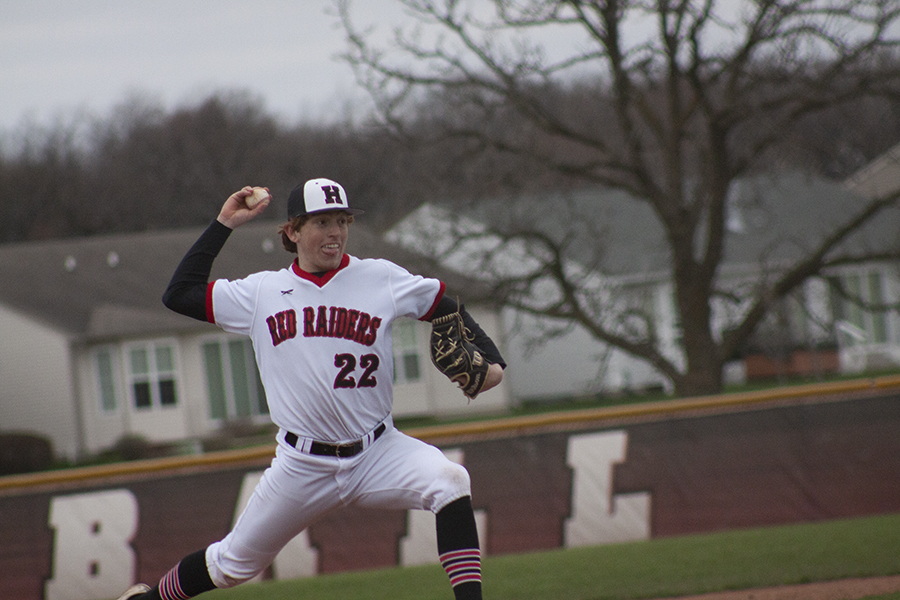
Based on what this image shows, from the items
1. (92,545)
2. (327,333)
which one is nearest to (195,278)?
(327,333)

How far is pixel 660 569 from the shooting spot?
7531 mm

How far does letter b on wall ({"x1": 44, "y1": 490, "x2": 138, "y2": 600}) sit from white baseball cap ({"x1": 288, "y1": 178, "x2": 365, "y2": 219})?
5.39 m

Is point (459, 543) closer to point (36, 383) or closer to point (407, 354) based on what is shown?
point (407, 354)

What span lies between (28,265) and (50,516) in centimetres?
2493

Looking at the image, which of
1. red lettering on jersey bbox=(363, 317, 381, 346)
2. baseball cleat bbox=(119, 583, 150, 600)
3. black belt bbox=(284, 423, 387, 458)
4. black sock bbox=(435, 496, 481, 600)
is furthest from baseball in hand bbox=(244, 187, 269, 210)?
baseball cleat bbox=(119, 583, 150, 600)

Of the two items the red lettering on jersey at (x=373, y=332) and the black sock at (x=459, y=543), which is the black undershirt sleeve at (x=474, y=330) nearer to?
the red lettering on jersey at (x=373, y=332)

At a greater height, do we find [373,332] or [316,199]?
[316,199]

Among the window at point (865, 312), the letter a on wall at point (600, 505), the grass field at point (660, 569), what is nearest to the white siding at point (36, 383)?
the grass field at point (660, 569)

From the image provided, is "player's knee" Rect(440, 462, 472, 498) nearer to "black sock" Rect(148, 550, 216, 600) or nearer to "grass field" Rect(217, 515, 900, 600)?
"black sock" Rect(148, 550, 216, 600)

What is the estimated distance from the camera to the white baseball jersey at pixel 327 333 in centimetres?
425

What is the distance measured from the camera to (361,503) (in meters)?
4.48

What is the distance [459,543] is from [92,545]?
5.58m

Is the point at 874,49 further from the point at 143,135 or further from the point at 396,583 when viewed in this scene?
the point at 143,135

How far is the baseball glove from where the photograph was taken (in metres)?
4.27
